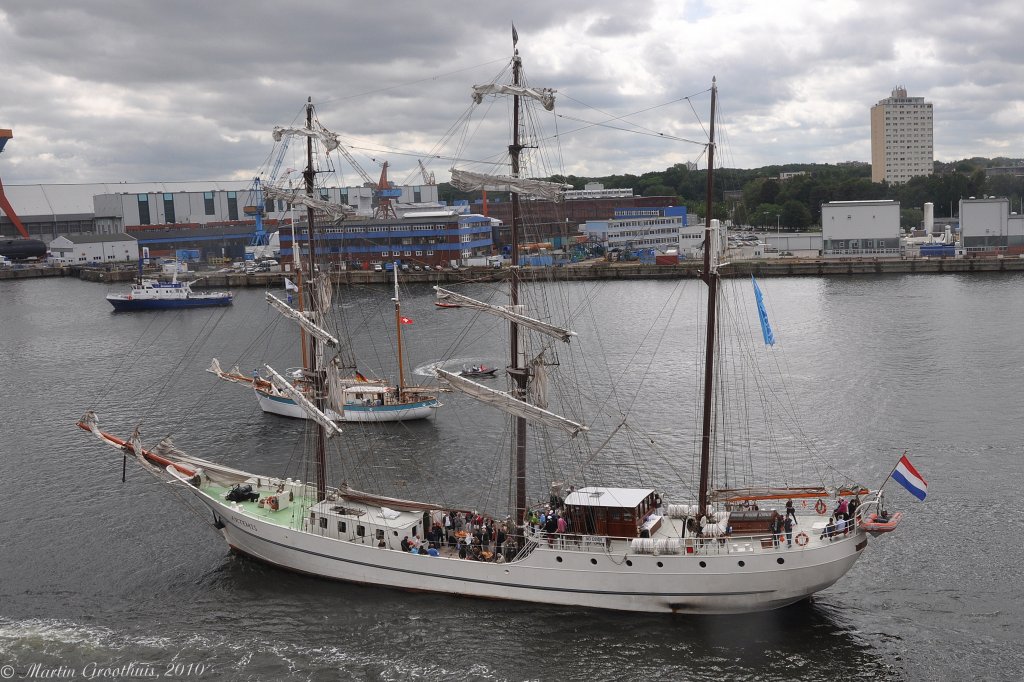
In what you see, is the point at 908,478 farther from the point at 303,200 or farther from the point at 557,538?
the point at 303,200

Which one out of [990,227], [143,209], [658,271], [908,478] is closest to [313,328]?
[908,478]

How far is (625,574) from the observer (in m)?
22.3

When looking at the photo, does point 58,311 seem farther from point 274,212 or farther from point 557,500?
point 557,500

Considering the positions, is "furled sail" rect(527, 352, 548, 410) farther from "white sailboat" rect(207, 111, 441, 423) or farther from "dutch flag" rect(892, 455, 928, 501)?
"dutch flag" rect(892, 455, 928, 501)

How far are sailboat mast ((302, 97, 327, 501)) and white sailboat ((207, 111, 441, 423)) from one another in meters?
0.06

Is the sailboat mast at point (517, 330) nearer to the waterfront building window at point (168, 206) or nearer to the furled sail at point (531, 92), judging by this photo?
the furled sail at point (531, 92)

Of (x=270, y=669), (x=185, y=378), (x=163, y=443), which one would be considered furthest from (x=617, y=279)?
(x=270, y=669)

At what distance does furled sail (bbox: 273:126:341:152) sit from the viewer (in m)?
27.4

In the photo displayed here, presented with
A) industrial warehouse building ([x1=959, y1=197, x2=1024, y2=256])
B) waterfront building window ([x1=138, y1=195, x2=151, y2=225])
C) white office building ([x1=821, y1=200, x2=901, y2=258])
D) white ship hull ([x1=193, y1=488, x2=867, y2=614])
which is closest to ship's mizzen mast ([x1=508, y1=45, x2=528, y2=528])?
white ship hull ([x1=193, y1=488, x2=867, y2=614])

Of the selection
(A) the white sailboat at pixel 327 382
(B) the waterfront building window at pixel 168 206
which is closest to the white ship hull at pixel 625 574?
(A) the white sailboat at pixel 327 382

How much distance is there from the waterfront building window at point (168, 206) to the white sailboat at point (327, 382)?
111m

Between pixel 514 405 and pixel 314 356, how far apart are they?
6.66 metres

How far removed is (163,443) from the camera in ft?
95.2

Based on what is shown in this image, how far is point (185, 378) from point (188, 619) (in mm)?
30489
